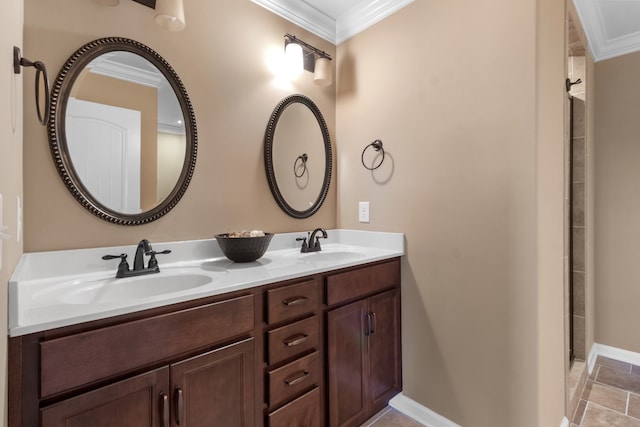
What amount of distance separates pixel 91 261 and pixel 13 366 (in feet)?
2.05

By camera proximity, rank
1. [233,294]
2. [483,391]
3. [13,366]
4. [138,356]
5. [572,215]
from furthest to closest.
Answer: [572,215]
[483,391]
[233,294]
[138,356]
[13,366]

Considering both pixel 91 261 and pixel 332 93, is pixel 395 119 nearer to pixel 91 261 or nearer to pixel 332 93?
pixel 332 93

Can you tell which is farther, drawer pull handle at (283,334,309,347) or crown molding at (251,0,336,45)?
crown molding at (251,0,336,45)

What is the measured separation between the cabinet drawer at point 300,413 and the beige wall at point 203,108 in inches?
36.0

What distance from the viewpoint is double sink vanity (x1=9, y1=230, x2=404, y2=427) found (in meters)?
0.81

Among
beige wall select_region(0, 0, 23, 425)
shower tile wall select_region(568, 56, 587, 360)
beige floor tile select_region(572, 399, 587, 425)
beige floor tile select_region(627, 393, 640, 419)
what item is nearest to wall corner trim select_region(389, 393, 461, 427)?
beige floor tile select_region(572, 399, 587, 425)

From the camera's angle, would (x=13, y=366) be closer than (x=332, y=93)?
Yes

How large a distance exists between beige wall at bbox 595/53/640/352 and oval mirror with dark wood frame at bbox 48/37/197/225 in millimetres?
3081

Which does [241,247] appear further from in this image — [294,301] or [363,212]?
[363,212]

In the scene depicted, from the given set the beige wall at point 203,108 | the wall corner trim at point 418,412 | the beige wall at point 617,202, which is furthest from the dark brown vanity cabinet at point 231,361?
the beige wall at point 617,202

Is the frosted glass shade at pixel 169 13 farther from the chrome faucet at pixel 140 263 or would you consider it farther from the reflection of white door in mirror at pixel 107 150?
the chrome faucet at pixel 140 263

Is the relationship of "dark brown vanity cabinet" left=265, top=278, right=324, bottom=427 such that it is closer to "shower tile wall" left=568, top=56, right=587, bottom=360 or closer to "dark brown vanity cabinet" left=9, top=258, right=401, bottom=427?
"dark brown vanity cabinet" left=9, top=258, right=401, bottom=427

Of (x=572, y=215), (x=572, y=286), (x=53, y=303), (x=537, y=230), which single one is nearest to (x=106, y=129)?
(x=53, y=303)

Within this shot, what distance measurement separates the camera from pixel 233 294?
1.15 m
